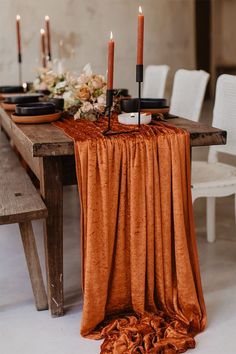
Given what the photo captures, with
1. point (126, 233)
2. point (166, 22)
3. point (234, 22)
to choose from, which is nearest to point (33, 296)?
point (126, 233)

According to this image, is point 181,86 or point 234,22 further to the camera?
point 234,22

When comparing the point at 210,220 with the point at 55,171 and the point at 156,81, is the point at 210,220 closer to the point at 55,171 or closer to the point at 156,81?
the point at 55,171

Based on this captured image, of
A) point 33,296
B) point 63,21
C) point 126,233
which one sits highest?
point 63,21

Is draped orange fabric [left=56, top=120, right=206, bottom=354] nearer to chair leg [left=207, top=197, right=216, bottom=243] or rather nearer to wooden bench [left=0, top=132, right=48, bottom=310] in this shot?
wooden bench [left=0, top=132, right=48, bottom=310]

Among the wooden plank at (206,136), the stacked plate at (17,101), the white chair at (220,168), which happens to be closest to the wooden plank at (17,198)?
the stacked plate at (17,101)

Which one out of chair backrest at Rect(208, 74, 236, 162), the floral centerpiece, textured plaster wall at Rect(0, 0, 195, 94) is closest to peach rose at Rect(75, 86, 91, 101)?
the floral centerpiece

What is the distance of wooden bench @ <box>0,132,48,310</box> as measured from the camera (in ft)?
6.10

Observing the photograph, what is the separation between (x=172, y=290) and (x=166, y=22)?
5.07 metres

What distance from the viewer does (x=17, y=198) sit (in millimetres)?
2035

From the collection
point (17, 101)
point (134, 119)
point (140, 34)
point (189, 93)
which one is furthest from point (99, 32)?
point (140, 34)

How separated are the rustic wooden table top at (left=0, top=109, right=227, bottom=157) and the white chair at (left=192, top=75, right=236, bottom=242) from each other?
0.39m

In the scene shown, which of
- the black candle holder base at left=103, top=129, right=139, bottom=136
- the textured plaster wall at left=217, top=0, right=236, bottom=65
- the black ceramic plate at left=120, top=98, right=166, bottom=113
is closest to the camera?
the black candle holder base at left=103, top=129, right=139, bottom=136

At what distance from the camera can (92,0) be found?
19.7ft

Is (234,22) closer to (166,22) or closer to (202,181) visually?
(166,22)
